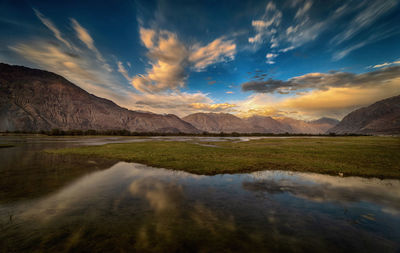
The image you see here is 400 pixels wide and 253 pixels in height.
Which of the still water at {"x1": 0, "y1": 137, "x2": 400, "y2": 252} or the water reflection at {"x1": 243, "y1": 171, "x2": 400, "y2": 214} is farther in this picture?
the water reflection at {"x1": 243, "y1": 171, "x2": 400, "y2": 214}

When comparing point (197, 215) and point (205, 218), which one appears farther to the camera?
point (197, 215)

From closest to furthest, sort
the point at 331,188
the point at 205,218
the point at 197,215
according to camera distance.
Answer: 1. the point at 205,218
2. the point at 197,215
3. the point at 331,188

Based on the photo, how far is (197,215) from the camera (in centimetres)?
888

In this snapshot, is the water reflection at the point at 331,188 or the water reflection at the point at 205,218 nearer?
the water reflection at the point at 205,218

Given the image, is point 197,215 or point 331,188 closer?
point 197,215

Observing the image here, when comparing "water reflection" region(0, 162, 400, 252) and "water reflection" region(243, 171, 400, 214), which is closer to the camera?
"water reflection" region(0, 162, 400, 252)

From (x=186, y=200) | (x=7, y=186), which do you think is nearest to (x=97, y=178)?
(x=7, y=186)

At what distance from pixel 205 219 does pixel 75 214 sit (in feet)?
22.5

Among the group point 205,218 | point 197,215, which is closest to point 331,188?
point 205,218

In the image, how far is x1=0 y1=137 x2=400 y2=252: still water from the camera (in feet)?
21.1

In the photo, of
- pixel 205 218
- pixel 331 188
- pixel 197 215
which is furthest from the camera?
pixel 331 188

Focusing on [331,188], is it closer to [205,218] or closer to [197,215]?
[205,218]

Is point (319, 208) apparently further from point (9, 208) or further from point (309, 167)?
point (9, 208)

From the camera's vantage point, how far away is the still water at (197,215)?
6.43 metres
